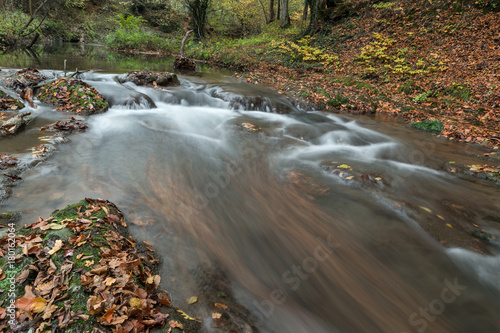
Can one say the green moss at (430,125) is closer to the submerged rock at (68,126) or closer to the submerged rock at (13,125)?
the submerged rock at (68,126)

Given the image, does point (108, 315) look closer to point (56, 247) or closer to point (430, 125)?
point (56, 247)

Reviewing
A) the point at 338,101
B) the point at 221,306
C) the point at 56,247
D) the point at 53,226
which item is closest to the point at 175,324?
the point at 221,306

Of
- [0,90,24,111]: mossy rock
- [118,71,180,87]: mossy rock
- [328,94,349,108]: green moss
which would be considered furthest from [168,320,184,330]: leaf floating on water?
[118,71,180,87]: mossy rock

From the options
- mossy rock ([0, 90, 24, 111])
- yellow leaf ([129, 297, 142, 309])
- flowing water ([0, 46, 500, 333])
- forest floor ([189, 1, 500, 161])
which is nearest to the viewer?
yellow leaf ([129, 297, 142, 309])

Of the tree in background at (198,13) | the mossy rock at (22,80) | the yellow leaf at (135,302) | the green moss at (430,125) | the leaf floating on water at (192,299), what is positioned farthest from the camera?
the tree in background at (198,13)

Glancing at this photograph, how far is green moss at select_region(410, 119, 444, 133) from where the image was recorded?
827cm

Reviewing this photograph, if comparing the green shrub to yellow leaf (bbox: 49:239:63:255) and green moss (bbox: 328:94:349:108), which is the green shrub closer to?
green moss (bbox: 328:94:349:108)

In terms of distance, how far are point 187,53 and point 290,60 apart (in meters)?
10.0

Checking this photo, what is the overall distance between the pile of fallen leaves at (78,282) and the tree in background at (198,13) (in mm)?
27443

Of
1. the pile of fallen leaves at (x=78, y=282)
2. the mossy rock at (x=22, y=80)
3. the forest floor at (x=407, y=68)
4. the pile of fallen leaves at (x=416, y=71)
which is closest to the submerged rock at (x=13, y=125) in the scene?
the mossy rock at (x=22, y=80)

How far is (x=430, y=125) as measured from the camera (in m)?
8.47

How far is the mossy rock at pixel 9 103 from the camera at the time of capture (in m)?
6.56

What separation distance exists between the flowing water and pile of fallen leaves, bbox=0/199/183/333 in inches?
→ 21.0

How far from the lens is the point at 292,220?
4.08m
